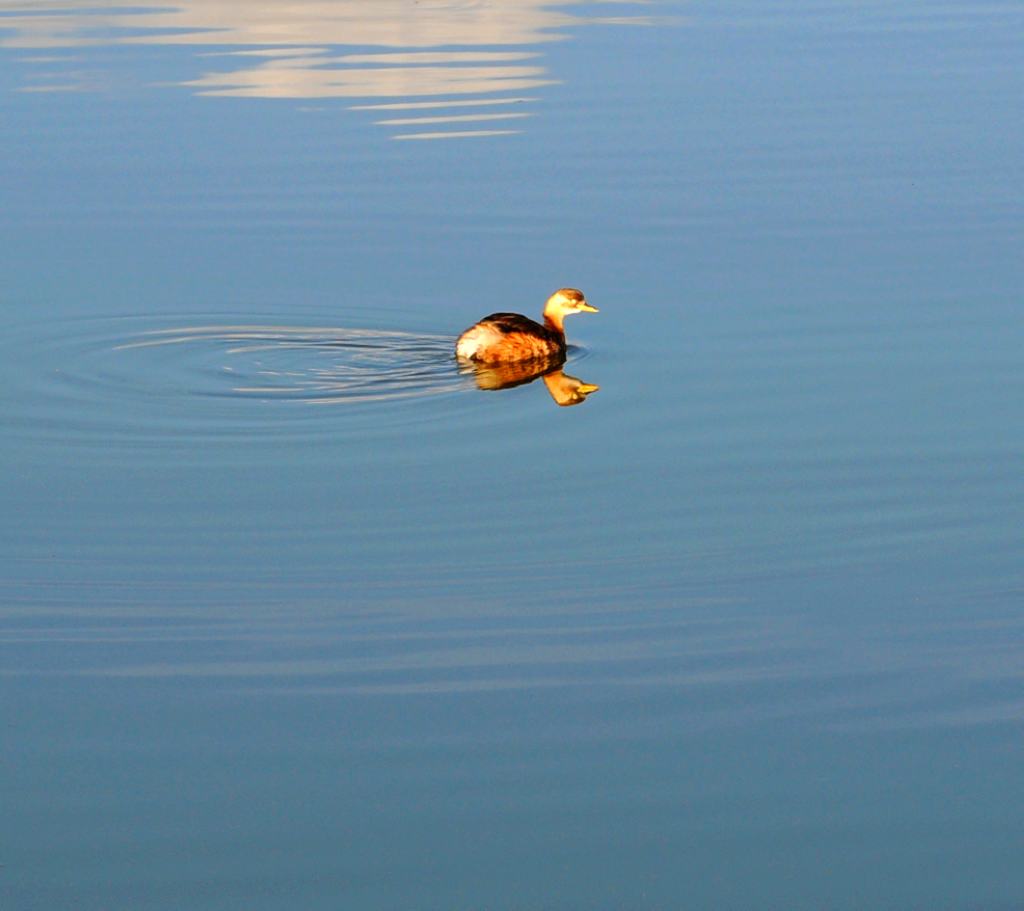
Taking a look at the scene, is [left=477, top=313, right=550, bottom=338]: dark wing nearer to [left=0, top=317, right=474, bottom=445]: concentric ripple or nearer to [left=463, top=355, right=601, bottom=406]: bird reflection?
[left=463, top=355, right=601, bottom=406]: bird reflection

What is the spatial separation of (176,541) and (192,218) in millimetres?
6230

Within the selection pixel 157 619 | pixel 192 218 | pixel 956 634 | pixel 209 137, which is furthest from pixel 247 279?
pixel 956 634

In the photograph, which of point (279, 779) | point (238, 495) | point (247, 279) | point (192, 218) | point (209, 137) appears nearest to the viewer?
point (279, 779)

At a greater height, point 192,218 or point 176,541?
point 192,218

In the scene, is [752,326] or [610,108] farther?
[610,108]

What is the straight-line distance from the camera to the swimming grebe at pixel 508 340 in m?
11.5

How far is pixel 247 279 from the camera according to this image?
13.1 metres

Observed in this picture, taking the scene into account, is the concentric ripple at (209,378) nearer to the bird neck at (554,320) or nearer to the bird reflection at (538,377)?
the bird reflection at (538,377)

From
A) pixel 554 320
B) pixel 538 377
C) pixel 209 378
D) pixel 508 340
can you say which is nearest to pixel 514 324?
pixel 508 340

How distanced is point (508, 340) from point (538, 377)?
0.41 meters

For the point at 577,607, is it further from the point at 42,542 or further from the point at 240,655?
the point at 42,542

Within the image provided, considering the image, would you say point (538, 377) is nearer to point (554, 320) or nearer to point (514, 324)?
point (514, 324)

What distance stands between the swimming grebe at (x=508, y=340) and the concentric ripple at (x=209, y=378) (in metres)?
0.16

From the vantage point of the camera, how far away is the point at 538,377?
11.8 m
